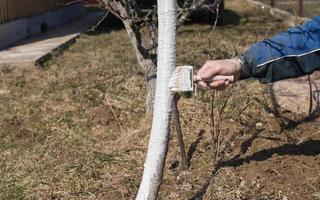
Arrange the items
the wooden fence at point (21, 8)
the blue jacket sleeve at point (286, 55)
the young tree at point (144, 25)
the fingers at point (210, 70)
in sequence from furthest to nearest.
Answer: the wooden fence at point (21, 8) → the young tree at point (144, 25) → the blue jacket sleeve at point (286, 55) → the fingers at point (210, 70)

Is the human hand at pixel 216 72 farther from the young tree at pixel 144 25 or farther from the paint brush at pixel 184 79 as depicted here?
the young tree at pixel 144 25

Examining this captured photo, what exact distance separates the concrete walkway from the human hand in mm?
5912

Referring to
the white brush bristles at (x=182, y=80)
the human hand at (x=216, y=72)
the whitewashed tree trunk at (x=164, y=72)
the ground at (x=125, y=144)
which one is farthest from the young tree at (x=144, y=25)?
the human hand at (x=216, y=72)

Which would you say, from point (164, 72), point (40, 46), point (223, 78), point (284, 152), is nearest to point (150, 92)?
point (284, 152)

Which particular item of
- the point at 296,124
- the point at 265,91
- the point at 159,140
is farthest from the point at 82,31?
the point at 159,140

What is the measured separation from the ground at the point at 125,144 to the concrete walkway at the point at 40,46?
4.14 ft

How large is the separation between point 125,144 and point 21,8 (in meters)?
7.59

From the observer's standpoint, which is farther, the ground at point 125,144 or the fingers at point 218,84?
the ground at point 125,144

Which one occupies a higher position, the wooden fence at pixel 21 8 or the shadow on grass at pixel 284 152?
the wooden fence at pixel 21 8

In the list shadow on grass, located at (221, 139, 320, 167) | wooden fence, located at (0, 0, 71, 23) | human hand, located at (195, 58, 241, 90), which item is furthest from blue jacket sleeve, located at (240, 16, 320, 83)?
wooden fence, located at (0, 0, 71, 23)

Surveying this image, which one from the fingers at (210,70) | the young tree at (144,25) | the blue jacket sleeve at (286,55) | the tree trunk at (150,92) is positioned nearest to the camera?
the fingers at (210,70)

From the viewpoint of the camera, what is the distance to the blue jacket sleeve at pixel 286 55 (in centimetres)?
232

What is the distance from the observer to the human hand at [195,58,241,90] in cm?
214

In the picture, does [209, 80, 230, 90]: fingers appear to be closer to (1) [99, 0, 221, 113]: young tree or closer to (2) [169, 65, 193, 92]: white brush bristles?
(2) [169, 65, 193, 92]: white brush bristles
